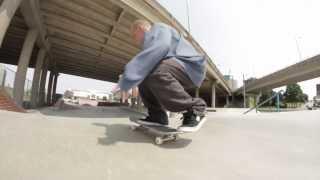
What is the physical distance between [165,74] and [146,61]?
269mm

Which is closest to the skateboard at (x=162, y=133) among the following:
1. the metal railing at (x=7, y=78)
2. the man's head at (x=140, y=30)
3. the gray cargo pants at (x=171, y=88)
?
the gray cargo pants at (x=171, y=88)

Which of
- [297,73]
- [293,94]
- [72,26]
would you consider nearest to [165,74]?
[72,26]

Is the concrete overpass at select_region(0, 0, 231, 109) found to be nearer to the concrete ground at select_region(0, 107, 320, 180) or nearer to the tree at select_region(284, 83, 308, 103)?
the concrete ground at select_region(0, 107, 320, 180)

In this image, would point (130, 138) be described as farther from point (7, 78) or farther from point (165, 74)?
point (7, 78)

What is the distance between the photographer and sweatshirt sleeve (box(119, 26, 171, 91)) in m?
3.31

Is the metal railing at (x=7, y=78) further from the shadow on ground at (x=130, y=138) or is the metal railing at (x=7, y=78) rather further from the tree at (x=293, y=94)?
the tree at (x=293, y=94)

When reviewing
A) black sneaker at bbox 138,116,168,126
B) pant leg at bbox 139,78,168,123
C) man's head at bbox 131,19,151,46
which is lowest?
black sneaker at bbox 138,116,168,126

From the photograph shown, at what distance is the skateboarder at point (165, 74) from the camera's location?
11.0ft

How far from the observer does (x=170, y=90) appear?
336 centimetres

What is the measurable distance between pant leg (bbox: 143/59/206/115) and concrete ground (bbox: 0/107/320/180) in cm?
43

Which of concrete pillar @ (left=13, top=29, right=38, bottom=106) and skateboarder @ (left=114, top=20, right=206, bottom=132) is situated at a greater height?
concrete pillar @ (left=13, top=29, right=38, bottom=106)

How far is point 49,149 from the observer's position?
2816mm

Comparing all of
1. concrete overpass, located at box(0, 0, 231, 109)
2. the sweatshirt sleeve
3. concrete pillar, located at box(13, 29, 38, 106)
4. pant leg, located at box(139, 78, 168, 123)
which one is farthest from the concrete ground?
concrete pillar, located at box(13, 29, 38, 106)

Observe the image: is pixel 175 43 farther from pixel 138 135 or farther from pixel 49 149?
pixel 49 149
